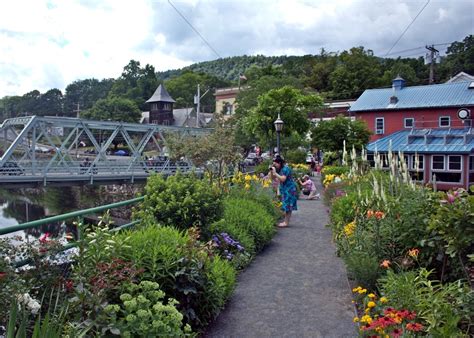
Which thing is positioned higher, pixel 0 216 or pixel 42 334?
pixel 42 334

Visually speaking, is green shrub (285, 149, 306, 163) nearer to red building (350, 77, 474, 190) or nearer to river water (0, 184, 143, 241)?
red building (350, 77, 474, 190)

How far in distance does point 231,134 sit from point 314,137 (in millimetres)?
14445

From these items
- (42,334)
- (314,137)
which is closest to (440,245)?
(42,334)

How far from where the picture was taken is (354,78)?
57.9 m

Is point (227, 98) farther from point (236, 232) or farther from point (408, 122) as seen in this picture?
point (236, 232)

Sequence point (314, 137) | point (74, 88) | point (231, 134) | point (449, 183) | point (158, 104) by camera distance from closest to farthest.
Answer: point (231, 134), point (314, 137), point (449, 183), point (158, 104), point (74, 88)

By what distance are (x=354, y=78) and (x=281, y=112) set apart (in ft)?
128

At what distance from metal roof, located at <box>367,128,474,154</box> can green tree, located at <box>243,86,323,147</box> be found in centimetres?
994

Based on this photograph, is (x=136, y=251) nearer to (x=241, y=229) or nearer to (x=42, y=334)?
(x=42, y=334)

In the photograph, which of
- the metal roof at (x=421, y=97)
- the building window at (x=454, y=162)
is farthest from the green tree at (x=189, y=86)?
the building window at (x=454, y=162)

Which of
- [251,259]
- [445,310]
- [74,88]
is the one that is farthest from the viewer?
[74,88]

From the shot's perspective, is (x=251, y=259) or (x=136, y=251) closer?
(x=136, y=251)

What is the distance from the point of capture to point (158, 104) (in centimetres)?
7475

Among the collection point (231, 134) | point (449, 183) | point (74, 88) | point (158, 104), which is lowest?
point (449, 183)
